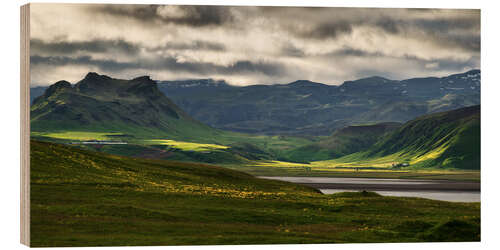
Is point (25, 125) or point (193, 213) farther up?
point (25, 125)

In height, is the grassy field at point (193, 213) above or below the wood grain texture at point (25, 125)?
below

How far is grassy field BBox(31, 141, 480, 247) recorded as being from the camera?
60.4 meters

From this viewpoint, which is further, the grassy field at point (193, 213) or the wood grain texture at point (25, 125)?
the grassy field at point (193, 213)

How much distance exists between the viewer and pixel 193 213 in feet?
238

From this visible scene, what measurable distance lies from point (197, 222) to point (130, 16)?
34562mm

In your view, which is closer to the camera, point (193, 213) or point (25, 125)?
point (25, 125)

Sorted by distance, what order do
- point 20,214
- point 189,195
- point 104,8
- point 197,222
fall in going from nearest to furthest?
point 20,214 < point 197,222 < point 104,8 < point 189,195

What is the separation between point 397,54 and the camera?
88438mm

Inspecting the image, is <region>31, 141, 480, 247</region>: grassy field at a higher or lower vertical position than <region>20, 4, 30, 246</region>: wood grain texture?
lower

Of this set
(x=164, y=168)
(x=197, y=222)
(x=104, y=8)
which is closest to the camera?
(x=197, y=222)

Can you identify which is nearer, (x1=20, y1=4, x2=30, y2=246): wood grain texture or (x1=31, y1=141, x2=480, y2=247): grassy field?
(x1=20, y1=4, x2=30, y2=246): wood grain texture

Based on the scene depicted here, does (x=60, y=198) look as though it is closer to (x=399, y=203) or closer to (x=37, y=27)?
(x=37, y=27)

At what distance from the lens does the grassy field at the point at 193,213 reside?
60.4m

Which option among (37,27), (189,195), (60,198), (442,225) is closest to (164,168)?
(189,195)
